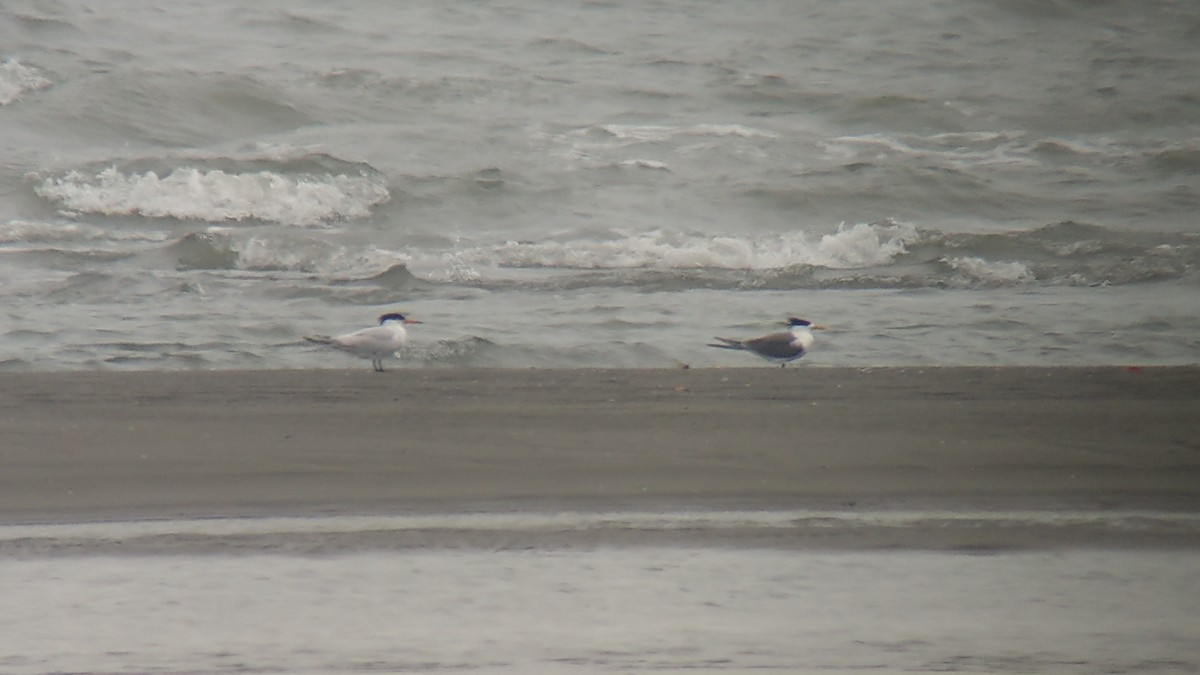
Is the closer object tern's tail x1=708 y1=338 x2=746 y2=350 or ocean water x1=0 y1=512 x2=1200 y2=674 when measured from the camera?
ocean water x1=0 y1=512 x2=1200 y2=674

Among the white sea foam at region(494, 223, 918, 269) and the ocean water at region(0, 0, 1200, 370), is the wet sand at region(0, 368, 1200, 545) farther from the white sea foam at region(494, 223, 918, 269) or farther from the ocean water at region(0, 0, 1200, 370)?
the white sea foam at region(494, 223, 918, 269)

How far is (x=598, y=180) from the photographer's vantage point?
46.8 ft

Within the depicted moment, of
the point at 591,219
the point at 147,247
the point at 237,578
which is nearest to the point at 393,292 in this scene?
the point at 147,247

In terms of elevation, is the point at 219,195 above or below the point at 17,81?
below

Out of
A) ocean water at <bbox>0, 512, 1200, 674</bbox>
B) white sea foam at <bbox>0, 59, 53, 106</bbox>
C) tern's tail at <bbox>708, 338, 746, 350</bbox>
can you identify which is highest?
white sea foam at <bbox>0, 59, 53, 106</bbox>

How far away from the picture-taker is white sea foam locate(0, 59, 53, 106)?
1612 cm

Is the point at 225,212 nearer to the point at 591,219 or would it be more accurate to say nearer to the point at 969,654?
the point at 591,219

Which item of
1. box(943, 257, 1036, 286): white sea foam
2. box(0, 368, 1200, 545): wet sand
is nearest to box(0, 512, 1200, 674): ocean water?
box(0, 368, 1200, 545): wet sand

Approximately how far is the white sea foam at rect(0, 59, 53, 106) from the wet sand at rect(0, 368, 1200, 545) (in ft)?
33.6

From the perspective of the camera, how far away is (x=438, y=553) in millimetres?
4078

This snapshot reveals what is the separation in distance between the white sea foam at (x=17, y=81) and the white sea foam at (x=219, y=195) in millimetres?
2967

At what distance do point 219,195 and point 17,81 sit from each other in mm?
4238

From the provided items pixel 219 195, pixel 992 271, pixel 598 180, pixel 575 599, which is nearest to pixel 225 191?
pixel 219 195

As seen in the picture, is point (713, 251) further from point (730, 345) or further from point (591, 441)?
point (591, 441)
